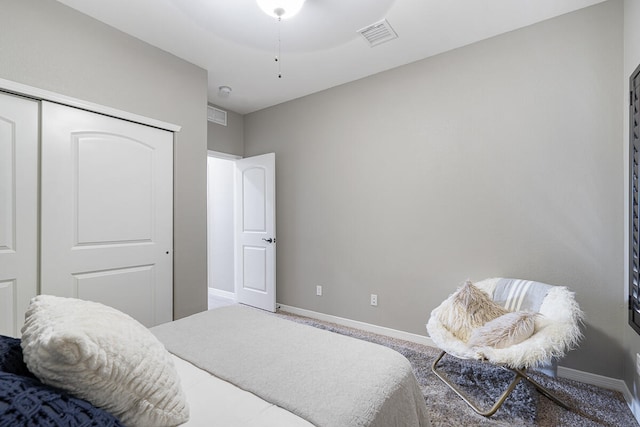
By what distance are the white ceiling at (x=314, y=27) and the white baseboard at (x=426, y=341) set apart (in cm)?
273

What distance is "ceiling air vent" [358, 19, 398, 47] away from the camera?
91.1 inches

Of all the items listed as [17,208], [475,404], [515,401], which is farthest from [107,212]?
[515,401]

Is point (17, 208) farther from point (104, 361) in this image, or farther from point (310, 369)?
point (310, 369)

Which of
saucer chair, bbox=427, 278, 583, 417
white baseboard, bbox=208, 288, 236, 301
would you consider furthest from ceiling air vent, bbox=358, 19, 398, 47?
white baseboard, bbox=208, 288, 236, 301

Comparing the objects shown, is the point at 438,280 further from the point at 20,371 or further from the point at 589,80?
the point at 20,371

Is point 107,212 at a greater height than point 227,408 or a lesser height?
greater

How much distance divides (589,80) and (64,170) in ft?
12.9

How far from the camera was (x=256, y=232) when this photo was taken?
401 cm

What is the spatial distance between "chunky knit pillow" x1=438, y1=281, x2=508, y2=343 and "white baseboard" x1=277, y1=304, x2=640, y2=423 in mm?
739

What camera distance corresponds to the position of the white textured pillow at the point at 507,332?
1798 millimetres

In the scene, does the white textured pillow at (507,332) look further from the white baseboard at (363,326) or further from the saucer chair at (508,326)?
the white baseboard at (363,326)

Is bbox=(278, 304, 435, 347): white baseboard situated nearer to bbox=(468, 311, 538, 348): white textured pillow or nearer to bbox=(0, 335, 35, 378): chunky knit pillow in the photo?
bbox=(468, 311, 538, 348): white textured pillow

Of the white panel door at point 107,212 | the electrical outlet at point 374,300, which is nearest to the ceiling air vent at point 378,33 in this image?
the white panel door at point 107,212

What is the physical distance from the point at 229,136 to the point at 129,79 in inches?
67.3
